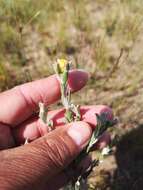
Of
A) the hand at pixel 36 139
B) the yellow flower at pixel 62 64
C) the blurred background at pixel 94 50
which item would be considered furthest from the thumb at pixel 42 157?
the blurred background at pixel 94 50

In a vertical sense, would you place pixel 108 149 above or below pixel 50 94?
below

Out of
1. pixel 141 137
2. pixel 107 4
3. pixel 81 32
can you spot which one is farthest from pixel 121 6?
pixel 141 137

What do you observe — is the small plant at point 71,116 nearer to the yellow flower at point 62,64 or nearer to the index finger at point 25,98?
the yellow flower at point 62,64

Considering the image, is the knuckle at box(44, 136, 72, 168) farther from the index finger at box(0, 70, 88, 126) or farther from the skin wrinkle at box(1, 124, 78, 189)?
the index finger at box(0, 70, 88, 126)

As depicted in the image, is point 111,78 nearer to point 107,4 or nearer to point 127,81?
point 127,81

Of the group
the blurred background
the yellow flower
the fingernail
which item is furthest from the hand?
the blurred background

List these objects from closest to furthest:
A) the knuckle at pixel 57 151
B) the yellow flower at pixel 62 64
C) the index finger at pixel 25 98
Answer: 1. the yellow flower at pixel 62 64
2. the knuckle at pixel 57 151
3. the index finger at pixel 25 98

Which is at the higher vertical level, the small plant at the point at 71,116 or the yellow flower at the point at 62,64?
the yellow flower at the point at 62,64
